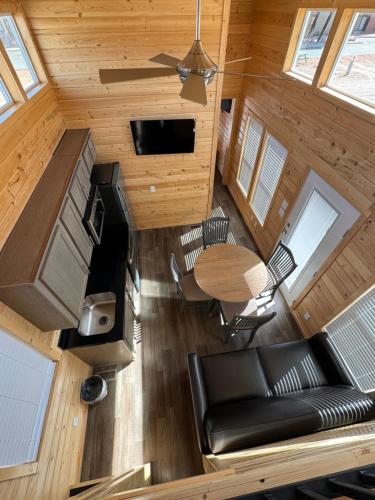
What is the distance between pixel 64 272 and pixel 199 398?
1858 mm

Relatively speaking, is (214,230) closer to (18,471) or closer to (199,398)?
(199,398)

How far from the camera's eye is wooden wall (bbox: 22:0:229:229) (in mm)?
2650

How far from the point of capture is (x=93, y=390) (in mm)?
2793

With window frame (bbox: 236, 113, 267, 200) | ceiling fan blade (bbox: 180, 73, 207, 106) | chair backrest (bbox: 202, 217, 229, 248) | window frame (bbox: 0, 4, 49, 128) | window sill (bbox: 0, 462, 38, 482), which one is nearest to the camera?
ceiling fan blade (bbox: 180, 73, 207, 106)

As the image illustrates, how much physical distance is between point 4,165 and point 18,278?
99cm

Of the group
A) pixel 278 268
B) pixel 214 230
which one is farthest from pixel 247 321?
pixel 214 230

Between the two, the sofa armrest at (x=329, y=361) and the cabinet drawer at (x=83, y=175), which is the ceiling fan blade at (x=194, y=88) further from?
the sofa armrest at (x=329, y=361)

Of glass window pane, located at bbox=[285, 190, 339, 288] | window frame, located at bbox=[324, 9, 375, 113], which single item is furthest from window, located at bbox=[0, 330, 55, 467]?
window frame, located at bbox=[324, 9, 375, 113]

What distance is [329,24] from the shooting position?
255 cm

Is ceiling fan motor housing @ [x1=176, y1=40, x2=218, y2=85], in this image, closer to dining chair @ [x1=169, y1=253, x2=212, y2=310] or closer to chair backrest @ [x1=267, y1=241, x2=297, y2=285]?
dining chair @ [x1=169, y1=253, x2=212, y2=310]

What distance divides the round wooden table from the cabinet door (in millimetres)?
1503

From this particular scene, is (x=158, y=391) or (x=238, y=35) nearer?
(x=158, y=391)

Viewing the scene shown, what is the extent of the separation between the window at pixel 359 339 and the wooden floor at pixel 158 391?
0.80m

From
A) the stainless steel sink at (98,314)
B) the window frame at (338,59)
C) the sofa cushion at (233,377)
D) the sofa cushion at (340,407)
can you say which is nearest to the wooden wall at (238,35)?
the window frame at (338,59)
